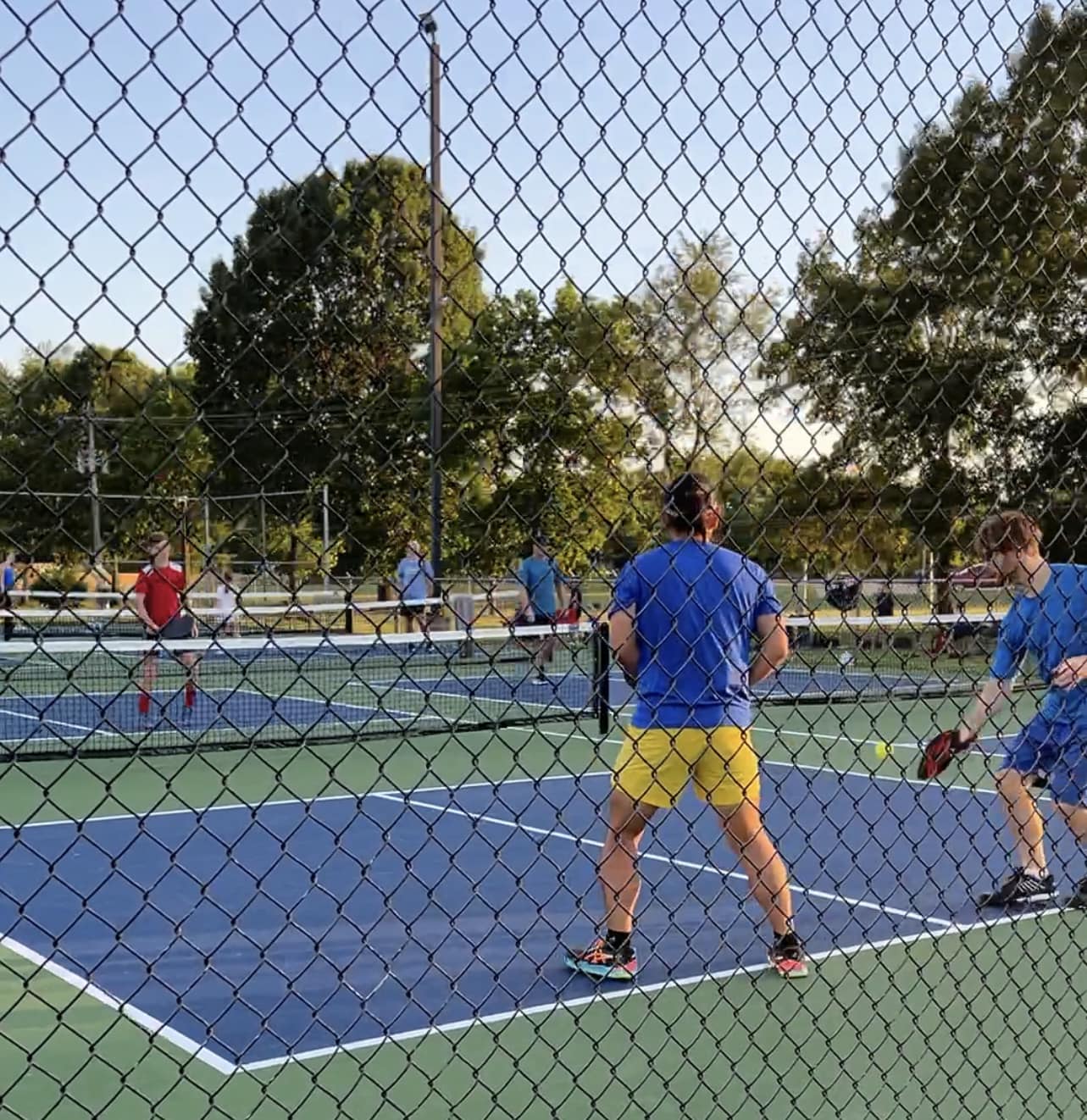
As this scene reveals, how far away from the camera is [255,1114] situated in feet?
13.5

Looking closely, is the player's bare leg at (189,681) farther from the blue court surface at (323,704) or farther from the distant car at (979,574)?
the distant car at (979,574)

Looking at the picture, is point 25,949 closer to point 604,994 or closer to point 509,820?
point 604,994

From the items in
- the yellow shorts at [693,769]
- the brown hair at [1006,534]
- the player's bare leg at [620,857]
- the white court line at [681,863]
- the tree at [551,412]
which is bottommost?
the white court line at [681,863]

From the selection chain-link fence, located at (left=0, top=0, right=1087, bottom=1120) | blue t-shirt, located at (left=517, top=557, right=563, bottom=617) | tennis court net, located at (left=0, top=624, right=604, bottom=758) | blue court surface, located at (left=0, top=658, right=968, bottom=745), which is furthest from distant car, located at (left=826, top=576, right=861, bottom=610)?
blue t-shirt, located at (left=517, top=557, right=563, bottom=617)

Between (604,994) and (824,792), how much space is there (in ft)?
15.7

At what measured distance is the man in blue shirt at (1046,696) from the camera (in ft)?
17.3

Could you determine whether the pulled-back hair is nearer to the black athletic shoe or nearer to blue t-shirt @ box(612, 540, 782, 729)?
blue t-shirt @ box(612, 540, 782, 729)

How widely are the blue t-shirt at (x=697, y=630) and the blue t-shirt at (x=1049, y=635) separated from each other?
1221 millimetres

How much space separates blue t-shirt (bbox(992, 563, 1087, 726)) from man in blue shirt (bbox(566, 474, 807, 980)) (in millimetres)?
1186

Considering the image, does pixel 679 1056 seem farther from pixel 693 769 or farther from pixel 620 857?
pixel 693 769

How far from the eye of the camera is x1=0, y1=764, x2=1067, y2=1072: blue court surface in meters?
4.69

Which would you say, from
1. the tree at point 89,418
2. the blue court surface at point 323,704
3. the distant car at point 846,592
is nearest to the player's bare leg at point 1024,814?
the distant car at point 846,592

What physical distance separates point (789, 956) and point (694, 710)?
0.97m

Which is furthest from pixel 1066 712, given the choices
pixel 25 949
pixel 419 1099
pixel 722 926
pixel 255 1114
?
pixel 25 949
